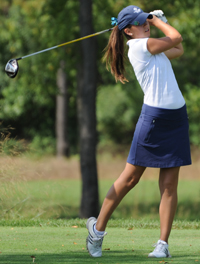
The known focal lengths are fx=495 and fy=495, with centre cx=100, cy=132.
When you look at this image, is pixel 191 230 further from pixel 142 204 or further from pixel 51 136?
pixel 51 136

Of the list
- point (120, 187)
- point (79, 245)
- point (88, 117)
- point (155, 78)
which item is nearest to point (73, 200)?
point (88, 117)

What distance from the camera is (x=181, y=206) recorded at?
13.1 m

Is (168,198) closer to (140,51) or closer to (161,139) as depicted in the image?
(161,139)

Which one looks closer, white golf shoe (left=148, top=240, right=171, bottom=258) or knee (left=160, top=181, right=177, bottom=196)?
white golf shoe (left=148, top=240, right=171, bottom=258)

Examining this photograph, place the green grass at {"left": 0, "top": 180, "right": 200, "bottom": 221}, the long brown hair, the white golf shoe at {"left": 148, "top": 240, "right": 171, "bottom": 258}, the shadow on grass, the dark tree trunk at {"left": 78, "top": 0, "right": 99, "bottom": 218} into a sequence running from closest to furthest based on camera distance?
the shadow on grass, the white golf shoe at {"left": 148, "top": 240, "right": 171, "bottom": 258}, the long brown hair, the green grass at {"left": 0, "top": 180, "right": 200, "bottom": 221}, the dark tree trunk at {"left": 78, "top": 0, "right": 99, "bottom": 218}

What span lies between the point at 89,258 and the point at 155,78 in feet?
4.11

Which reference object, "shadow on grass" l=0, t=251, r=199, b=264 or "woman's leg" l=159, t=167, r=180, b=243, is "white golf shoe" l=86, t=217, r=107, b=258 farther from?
"woman's leg" l=159, t=167, r=180, b=243

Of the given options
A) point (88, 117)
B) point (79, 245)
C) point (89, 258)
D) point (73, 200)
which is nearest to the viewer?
point (89, 258)

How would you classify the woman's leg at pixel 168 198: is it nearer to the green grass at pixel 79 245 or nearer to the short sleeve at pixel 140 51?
the green grass at pixel 79 245

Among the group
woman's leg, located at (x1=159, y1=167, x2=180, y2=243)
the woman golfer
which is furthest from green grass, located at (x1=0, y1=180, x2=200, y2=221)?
woman's leg, located at (x1=159, y1=167, x2=180, y2=243)

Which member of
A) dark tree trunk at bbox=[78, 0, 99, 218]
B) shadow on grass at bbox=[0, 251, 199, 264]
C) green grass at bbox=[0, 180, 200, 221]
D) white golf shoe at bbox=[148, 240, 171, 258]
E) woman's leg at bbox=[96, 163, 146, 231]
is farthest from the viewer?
dark tree trunk at bbox=[78, 0, 99, 218]

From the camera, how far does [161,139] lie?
10.8 feet

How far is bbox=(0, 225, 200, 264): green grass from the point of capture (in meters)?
3.13

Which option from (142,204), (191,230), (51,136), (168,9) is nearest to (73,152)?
(51,136)
